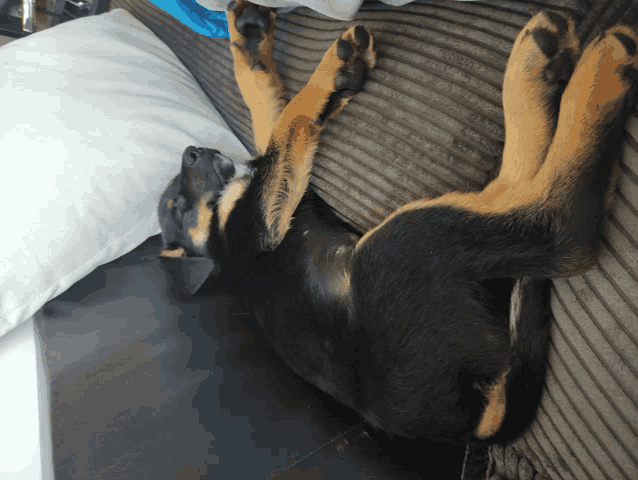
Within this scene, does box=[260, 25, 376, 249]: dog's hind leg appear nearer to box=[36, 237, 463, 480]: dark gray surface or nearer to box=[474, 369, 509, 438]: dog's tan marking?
box=[36, 237, 463, 480]: dark gray surface

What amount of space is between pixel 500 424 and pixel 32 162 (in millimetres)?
1489

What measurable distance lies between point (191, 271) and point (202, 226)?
209 mm

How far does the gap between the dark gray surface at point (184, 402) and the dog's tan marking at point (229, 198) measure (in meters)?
0.26

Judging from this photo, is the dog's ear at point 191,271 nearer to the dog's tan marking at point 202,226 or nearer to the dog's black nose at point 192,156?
the dog's tan marking at point 202,226

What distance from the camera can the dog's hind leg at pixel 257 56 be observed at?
4.50 ft

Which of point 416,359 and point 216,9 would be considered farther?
point 216,9

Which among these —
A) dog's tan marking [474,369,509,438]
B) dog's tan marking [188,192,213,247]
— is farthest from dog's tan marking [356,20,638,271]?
dog's tan marking [188,192,213,247]

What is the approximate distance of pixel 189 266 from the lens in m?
1.33

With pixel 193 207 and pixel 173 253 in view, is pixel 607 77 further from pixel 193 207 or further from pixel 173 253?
pixel 173 253

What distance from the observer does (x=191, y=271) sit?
131 centimetres

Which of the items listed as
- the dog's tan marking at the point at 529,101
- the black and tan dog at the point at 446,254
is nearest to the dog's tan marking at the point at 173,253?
the black and tan dog at the point at 446,254

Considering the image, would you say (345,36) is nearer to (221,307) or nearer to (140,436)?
(221,307)

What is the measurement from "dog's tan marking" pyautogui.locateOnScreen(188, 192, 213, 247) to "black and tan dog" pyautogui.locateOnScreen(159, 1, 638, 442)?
142 mm

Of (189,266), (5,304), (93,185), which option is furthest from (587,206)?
(5,304)
